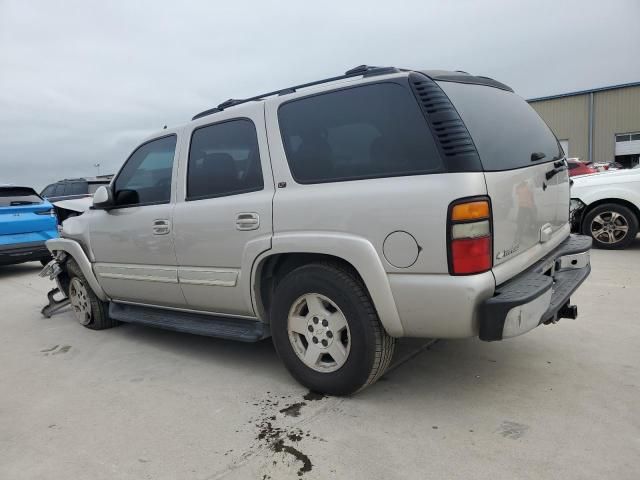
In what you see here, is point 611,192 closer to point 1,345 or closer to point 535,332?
point 535,332

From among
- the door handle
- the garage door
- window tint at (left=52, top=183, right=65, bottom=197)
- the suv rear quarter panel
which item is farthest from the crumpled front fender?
the garage door

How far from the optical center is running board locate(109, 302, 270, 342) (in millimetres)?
3389

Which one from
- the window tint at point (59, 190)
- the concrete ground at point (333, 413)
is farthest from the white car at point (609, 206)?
the window tint at point (59, 190)

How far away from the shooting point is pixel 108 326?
198 inches

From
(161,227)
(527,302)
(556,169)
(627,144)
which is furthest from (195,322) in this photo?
(627,144)

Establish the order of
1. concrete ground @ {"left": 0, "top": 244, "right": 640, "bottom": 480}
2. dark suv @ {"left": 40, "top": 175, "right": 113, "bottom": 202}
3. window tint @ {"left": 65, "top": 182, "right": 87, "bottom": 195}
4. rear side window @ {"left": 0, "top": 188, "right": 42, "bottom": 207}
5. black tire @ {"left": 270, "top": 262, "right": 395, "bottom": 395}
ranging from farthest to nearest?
window tint @ {"left": 65, "top": 182, "right": 87, "bottom": 195}, dark suv @ {"left": 40, "top": 175, "right": 113, "bottom": 202}, rear side window @ {"left": 0, "top": 188, "right": 42, "bottom": 207}, black tire @ {"left": 270, "top": 262, "right": 395, "bottom": 395}, concrete ground @ {"left": 0, "top": 244, "right": 640, "bottom": 480}

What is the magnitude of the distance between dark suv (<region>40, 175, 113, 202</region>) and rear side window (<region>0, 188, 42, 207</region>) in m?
4.10

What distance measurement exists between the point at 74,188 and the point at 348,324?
13.5 meters

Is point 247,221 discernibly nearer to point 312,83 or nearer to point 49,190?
point 312,83

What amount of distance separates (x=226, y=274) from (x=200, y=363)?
89cm

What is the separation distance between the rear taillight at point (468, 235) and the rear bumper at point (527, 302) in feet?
0.66

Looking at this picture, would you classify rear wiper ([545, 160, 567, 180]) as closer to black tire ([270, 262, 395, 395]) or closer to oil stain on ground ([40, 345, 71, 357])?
black tire ([270, 262, 395, 395])

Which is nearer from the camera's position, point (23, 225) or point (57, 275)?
point (57, 275)

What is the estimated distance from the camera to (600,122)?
31828 millimetres
